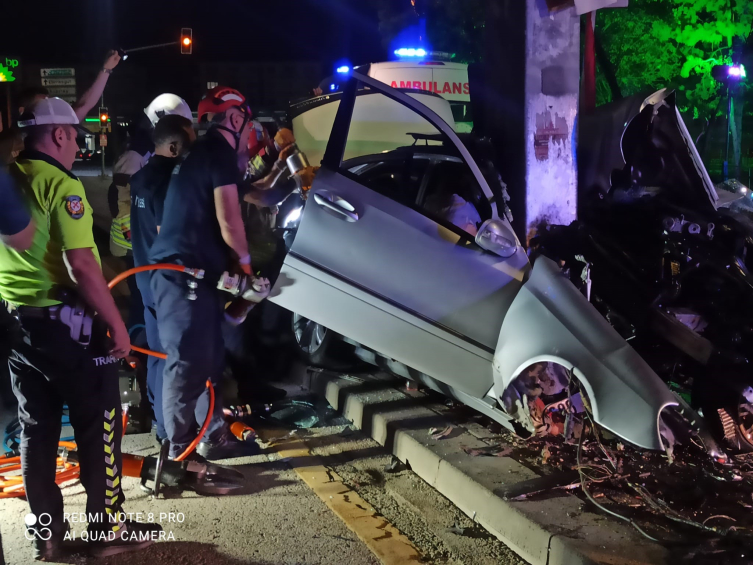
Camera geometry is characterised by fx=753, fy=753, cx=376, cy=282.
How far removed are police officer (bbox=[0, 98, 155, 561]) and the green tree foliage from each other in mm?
17209

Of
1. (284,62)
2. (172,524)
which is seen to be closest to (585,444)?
(172,524)

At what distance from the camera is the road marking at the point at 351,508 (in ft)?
11.8

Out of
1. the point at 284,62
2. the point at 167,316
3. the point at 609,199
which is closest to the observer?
the point at 167,316

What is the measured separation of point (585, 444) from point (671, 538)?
1.02m

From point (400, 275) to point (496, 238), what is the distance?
57 centimetres

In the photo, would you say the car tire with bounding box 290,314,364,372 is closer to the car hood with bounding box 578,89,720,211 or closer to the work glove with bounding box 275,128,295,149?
the work glove with bounding box 275,128,295,149

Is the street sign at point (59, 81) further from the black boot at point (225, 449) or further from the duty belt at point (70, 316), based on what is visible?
the duty belt at point (70, 316)

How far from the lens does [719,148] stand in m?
25.1

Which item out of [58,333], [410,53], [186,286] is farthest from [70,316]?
[410,53]

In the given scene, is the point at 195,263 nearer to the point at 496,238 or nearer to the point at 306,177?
the point at 306,177

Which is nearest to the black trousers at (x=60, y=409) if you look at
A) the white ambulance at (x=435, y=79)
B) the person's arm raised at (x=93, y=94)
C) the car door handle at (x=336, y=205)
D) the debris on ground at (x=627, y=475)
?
the car door handle at (x=336, y=205)

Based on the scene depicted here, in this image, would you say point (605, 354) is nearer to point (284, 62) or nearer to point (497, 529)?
point (497, 529)

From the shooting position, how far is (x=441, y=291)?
4199 millimetres

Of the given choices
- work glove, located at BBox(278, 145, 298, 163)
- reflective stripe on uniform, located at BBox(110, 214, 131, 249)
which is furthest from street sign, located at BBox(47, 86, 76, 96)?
work glove, located at BBox(278, 145, 298, 163)
